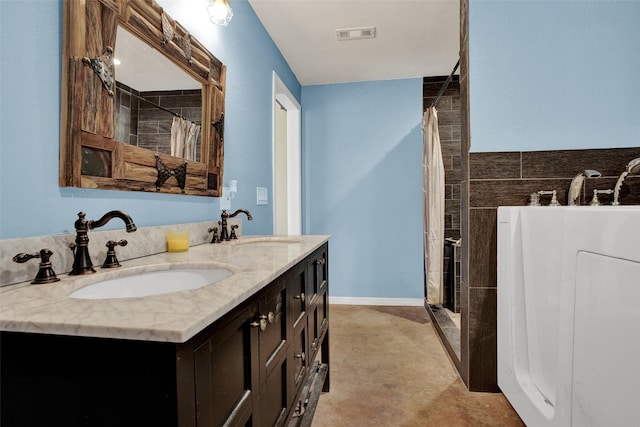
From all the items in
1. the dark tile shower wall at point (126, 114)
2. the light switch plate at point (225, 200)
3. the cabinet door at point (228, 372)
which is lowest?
the cabinet door at point (228, 372)

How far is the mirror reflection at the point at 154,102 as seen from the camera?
3.59 feet

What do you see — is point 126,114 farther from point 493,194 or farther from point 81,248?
point 493,194

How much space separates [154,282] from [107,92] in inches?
22.3

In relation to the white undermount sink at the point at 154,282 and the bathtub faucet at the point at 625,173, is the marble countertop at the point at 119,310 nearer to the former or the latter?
the white undermount sink at the point at 154,282

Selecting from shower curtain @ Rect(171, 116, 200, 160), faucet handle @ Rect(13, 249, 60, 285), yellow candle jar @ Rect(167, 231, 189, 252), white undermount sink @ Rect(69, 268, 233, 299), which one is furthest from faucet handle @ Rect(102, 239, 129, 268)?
shower curtain @ Rect(171, 116, 200, 160)

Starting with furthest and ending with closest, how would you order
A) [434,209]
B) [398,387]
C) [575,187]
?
[434,209] < [398,387] < [575,187]

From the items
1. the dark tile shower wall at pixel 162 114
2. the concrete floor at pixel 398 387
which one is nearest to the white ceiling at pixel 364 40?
the dark tile shower wall at pixel 162 114

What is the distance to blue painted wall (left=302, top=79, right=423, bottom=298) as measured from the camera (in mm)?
3385

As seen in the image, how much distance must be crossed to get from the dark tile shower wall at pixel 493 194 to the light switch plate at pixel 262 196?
1300 millimetres

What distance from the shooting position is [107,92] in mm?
1001

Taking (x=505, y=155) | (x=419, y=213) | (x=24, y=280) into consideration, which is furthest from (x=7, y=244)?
(x=419, y=213)

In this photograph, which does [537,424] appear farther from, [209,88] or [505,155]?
[209,88]

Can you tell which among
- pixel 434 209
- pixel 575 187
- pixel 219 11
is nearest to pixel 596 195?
pixel 575 187

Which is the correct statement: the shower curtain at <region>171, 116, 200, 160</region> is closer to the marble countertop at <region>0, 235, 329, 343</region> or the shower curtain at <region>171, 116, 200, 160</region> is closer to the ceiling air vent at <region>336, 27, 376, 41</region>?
the marble countertop at <region>0, 235, 329, 343</region>
